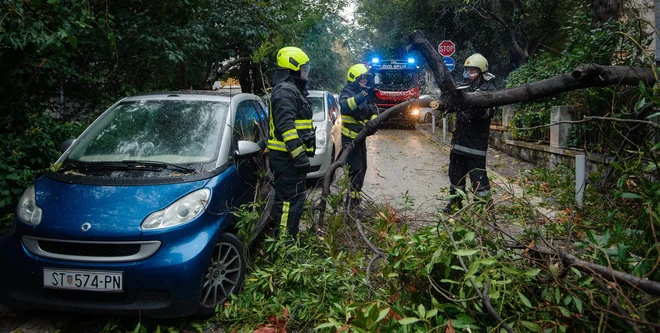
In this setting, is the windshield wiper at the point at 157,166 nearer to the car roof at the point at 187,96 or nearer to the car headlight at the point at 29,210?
the car headlight at the point at 29,210

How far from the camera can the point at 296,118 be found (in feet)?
15.0

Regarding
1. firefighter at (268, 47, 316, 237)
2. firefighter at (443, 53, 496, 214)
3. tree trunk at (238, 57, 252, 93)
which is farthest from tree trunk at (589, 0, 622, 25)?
tree trunk at (238, 57, 252, 93)

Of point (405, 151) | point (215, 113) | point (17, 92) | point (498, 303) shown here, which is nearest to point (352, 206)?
point (215, 113)

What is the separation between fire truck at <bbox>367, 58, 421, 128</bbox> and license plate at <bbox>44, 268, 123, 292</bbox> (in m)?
17.2

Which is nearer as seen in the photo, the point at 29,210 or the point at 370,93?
the point at 29,210

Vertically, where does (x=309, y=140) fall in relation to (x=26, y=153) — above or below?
above

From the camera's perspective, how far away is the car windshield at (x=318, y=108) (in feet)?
28.9

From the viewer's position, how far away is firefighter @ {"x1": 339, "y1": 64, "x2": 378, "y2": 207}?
6277 mm

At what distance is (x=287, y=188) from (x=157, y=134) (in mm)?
1282

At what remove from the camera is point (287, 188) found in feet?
14.9

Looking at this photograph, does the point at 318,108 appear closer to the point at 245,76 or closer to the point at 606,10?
the point at 245,76

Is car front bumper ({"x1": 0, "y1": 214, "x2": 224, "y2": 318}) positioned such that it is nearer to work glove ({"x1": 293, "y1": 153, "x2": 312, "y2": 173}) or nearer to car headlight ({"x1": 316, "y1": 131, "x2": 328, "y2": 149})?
work glove ({"x1": 293, "y1": 153, "x2": 312, "y2": 173})

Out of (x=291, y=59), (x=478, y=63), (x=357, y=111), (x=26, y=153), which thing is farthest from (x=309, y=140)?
(x=26, y=153)

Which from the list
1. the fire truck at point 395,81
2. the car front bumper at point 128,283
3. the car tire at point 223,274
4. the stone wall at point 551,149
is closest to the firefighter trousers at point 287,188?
the car tire at point 223,274
